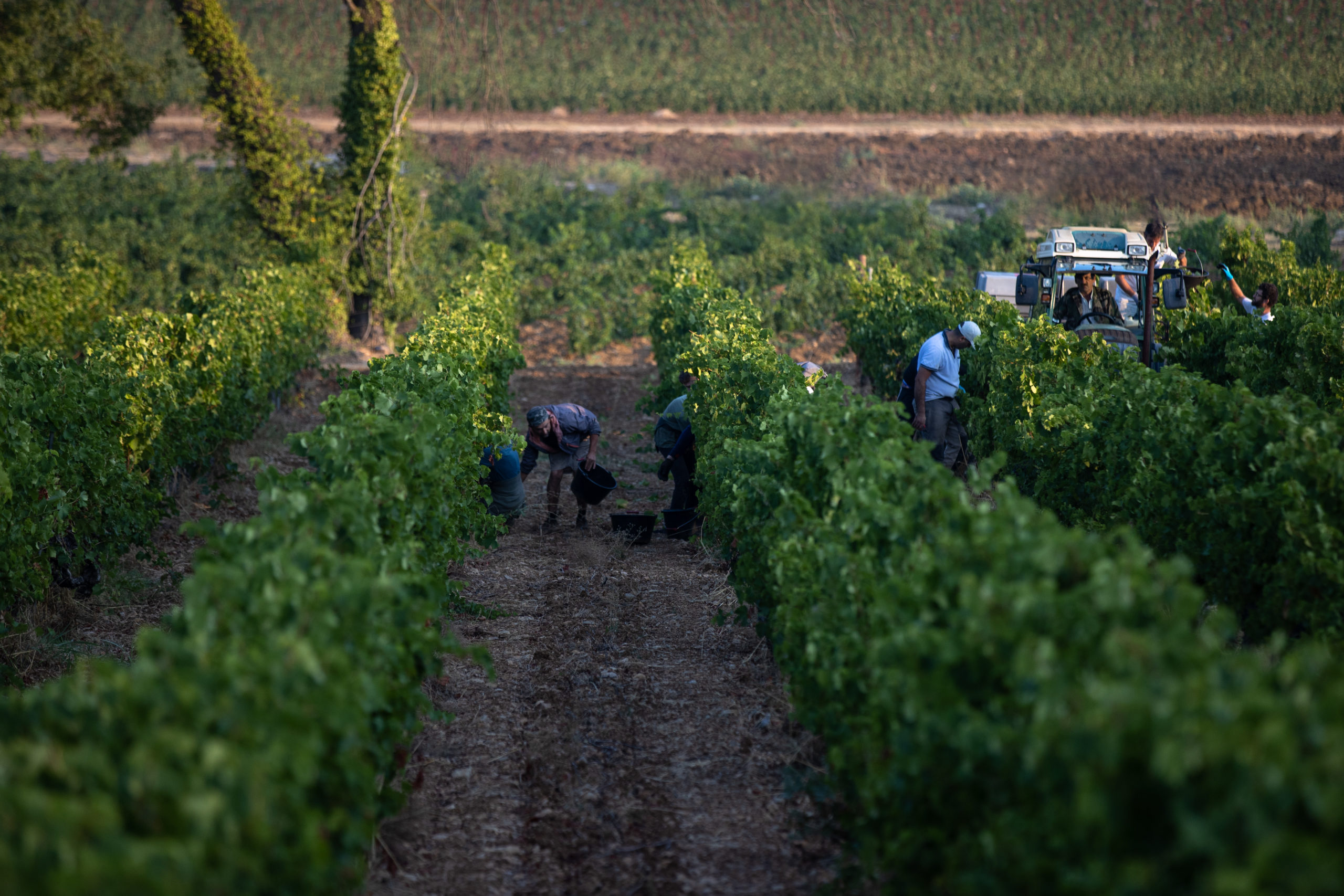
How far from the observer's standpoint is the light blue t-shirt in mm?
10023

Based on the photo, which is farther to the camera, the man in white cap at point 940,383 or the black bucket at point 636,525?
the man in white cap at point 940,383

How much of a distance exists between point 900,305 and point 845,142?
3308 centimetres

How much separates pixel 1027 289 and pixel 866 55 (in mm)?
47043

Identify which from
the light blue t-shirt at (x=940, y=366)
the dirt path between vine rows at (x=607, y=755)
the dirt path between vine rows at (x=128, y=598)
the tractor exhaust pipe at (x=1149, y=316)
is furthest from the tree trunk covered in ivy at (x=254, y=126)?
the tractor exhaust pipe at (x=1149, y=316)

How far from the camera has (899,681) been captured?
3.61 meters

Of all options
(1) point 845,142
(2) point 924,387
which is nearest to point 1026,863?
(2) point 924,387

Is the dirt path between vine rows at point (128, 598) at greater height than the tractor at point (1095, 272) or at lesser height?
lesser

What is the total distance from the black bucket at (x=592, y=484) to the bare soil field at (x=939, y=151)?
92.5 ft

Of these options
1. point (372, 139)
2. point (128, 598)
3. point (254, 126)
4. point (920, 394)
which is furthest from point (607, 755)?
point (254, 126)

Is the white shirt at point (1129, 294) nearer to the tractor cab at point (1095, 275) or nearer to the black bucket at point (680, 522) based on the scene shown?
the tractor cab at point (1095, 275)

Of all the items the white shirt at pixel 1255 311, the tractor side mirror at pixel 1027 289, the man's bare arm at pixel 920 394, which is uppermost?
the tractor side mirror at pixel 1027 289

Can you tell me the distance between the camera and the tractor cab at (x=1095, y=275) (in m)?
12.0

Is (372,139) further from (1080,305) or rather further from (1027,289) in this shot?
(1080,305)

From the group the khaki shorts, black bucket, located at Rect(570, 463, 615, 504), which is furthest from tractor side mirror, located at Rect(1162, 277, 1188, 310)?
the khaki shorts
